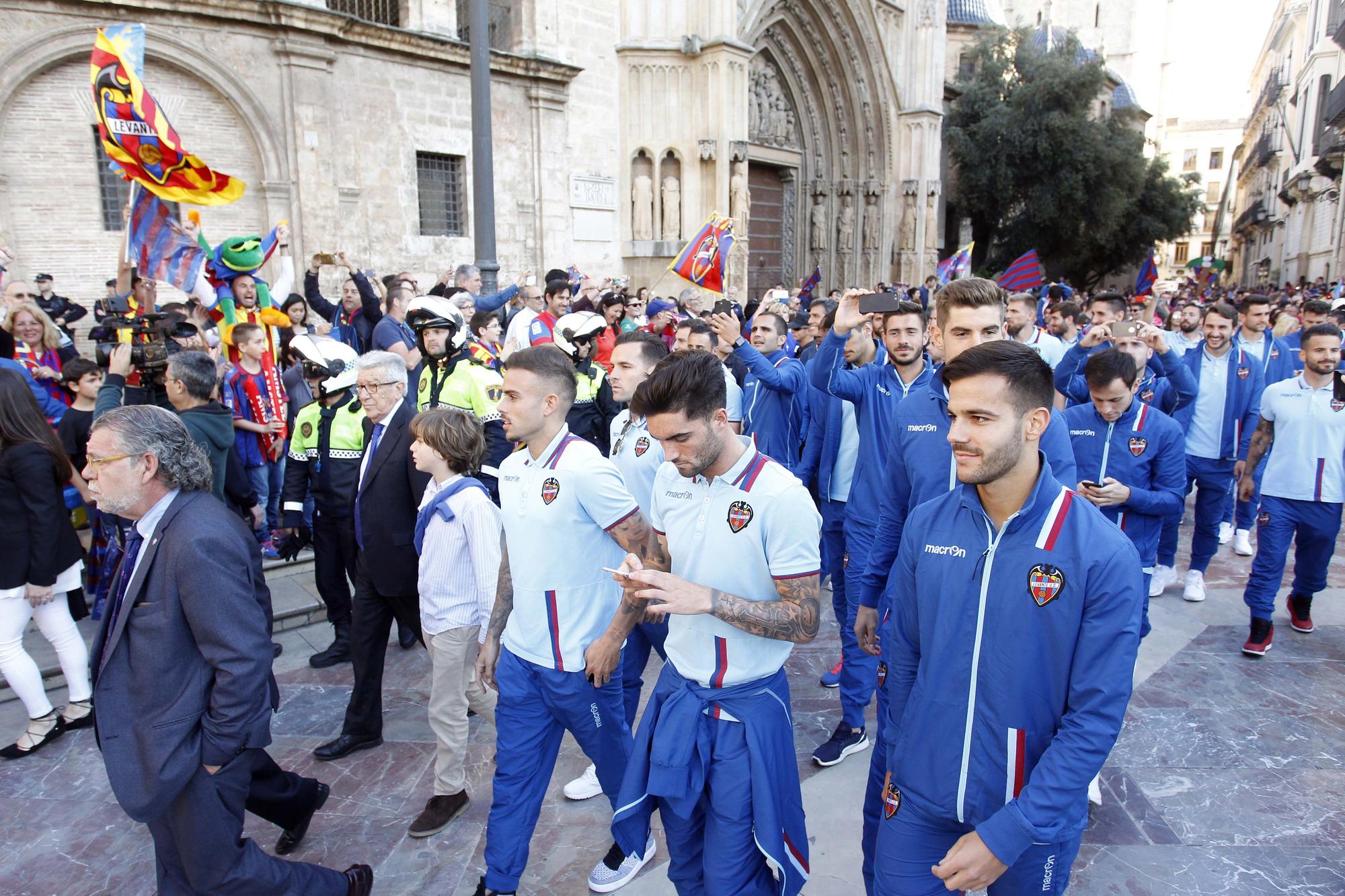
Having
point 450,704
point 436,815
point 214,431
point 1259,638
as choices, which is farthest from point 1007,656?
point 1259,638

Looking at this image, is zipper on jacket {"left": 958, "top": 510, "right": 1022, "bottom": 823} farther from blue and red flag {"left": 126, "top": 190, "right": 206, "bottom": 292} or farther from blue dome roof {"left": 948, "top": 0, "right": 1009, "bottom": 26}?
blue dome roof {"left": 948, "top": 0, "right": 1009, "bottom": 26}

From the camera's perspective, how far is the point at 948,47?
33.1 meters

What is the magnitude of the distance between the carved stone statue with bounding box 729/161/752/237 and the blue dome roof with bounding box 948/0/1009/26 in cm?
2028

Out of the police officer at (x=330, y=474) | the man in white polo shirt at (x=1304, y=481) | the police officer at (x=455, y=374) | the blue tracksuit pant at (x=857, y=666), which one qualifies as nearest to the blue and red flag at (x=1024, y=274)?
the man in white polo shirt at (x=1304, y=481)

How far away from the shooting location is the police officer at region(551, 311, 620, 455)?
20.0ft

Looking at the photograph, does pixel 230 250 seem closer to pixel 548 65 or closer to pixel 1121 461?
pixel 1121 461

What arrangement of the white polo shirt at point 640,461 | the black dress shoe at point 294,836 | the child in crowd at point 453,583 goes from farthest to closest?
the white polo shirt at point 640,461, the child in crowd at point 453,583, the black dress shoe at point 294,836

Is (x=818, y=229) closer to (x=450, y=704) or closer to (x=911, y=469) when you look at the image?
(x=911, y=469)

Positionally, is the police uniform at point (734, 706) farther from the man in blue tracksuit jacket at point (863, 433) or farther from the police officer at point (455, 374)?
the police officer at point (455, 374)

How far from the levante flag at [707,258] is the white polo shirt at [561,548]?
22.2 ft

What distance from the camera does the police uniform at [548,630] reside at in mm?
2961

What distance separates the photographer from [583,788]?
12.7 ft

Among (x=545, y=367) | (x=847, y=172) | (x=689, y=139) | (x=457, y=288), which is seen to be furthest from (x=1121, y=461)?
(x=847, y=172)

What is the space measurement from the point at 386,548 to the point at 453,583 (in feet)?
1.71
